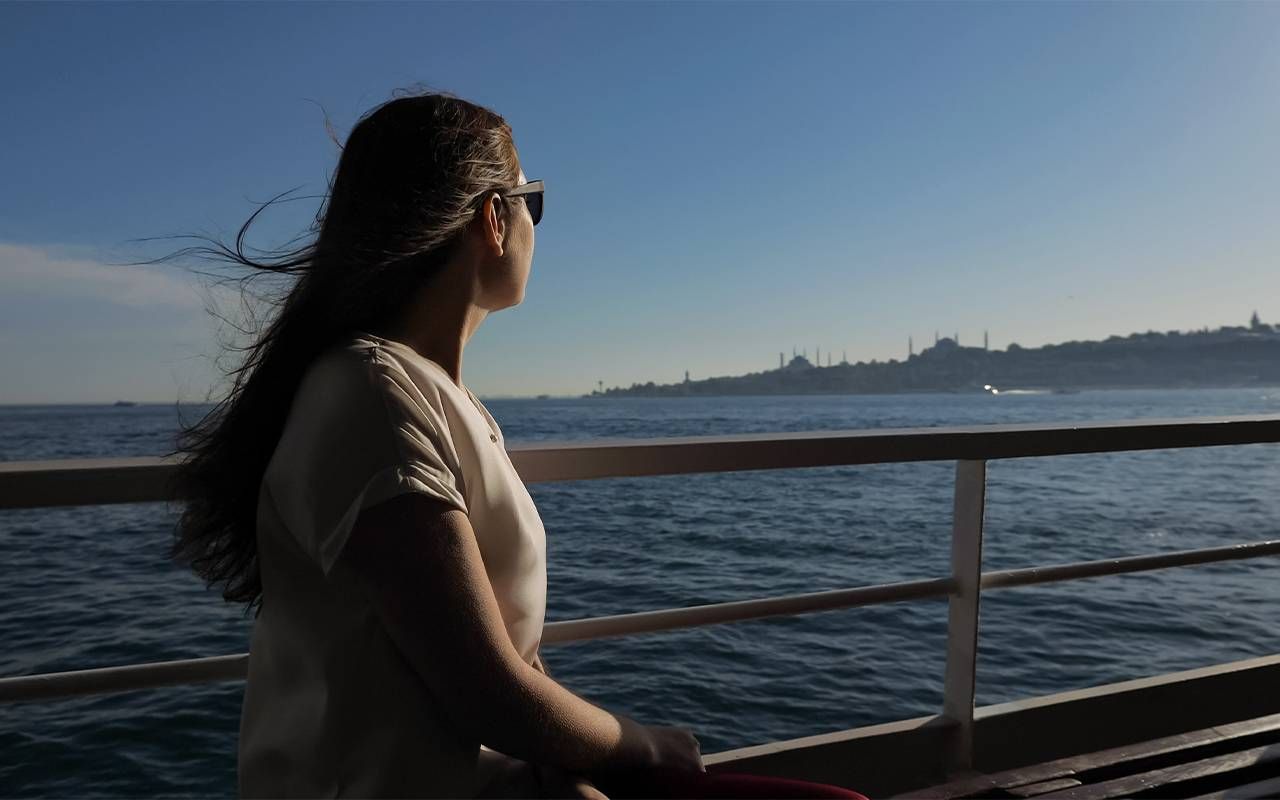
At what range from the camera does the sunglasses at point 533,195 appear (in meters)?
0.91

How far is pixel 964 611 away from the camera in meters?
1.83

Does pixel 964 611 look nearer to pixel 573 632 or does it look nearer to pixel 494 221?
pixel 573 632

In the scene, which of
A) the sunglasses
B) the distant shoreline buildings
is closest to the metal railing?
the sunglasses

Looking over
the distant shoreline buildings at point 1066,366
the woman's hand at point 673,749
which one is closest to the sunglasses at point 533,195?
the woman's hand at point 673,749

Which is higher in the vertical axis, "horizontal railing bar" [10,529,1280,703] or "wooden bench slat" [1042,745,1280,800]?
"horizontal railing bar" [10,529,1280,703]

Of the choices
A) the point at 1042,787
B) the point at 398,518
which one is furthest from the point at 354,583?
the point at 1042,787

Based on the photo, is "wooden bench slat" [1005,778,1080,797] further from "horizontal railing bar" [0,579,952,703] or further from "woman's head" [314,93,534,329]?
"woman's head" [314,93,534,329]

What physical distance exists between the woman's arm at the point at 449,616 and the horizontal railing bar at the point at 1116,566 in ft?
4.31

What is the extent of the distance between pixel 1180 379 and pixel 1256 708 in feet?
334

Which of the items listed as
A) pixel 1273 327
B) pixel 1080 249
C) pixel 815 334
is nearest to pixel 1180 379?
pixel 1273 327

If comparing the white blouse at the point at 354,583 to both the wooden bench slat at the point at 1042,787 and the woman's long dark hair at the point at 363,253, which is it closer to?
the woman's long dark hair at the point at 363,253

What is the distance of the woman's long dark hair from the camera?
2.71 ft

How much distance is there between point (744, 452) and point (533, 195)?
633 millimetres

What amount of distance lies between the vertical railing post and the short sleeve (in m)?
1.32
